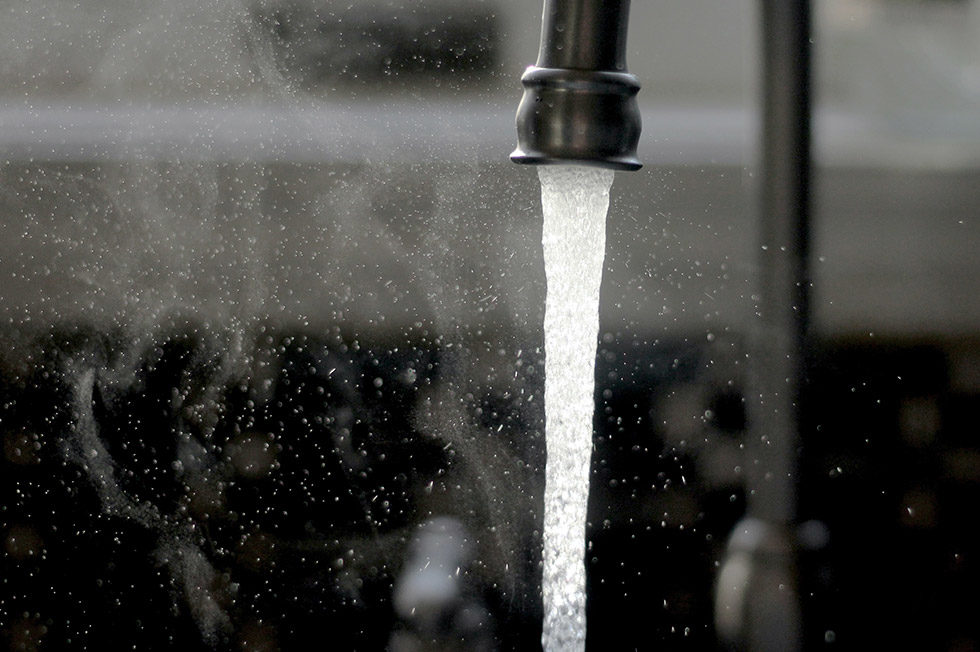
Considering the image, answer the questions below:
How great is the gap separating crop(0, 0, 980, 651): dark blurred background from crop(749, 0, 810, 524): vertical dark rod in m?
0.11

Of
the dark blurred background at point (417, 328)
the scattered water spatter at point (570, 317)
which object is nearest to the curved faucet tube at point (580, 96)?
the scattered water spatter at point (570, 317)

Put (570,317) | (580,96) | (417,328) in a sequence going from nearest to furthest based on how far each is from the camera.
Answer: (580,96)
(570,317)
(417,328)

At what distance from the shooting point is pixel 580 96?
12.7 inches

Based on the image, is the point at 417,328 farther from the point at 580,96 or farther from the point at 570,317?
the point at 580,96

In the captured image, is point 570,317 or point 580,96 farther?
point 570,317

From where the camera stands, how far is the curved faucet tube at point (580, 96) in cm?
32

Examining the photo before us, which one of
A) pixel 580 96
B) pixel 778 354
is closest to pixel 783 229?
pixel 778 354

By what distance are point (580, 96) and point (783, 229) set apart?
164 mm

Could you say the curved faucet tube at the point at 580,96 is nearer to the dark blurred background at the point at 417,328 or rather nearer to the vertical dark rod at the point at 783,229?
the vertical dark rod at the point at 783,229

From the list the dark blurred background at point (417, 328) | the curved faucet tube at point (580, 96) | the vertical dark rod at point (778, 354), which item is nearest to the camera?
the curved faucet tube at point (580, 96)

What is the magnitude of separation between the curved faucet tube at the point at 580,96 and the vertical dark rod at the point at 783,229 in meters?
0.14

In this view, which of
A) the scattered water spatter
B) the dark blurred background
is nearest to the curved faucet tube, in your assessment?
the scattered water spatter

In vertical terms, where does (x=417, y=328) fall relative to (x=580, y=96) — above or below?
below

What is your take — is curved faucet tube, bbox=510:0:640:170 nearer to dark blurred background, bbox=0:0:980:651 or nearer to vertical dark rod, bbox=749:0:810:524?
vertical dark rod, bbox=749:0:810:524
